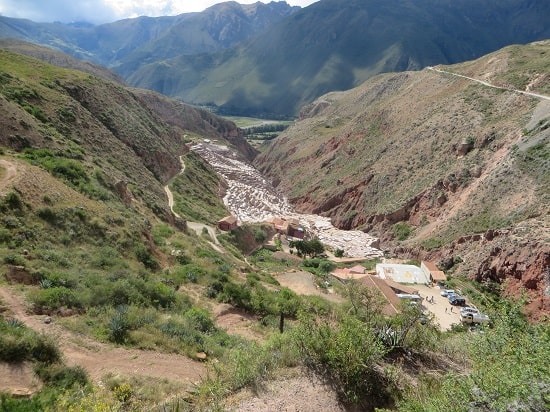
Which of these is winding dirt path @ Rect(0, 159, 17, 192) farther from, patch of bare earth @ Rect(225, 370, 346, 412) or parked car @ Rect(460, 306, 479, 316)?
parked car @ Rect(460, 306, 479, 316)

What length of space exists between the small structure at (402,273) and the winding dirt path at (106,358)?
105 ft

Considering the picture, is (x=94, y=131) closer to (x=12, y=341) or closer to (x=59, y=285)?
(x=59, y=285)

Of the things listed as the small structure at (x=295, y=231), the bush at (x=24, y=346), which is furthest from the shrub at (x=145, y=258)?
the small structure at (x=295, y=231)

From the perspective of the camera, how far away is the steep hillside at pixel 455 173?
37188 mm

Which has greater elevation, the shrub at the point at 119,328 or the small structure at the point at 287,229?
the shrub at the point at 119,328

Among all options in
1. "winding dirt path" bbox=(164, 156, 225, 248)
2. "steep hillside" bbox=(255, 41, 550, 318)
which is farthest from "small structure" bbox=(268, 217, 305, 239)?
"winding dirt path" bbox=(164, 156, 225, 248)

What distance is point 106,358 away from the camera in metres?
9.89

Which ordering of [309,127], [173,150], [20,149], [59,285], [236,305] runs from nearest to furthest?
[59,285], [236,305], [20,149], [173,150], [309,127]

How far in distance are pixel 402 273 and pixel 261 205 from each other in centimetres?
3847

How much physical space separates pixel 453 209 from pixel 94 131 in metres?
46.1

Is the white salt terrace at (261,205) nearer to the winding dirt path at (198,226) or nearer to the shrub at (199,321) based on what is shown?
the winding dirt path at (198,226)

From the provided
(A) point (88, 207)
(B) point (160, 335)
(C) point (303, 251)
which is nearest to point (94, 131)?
(A) point (88, 207)

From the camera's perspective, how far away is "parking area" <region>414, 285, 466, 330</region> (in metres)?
29.5

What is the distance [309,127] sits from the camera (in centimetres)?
11994
